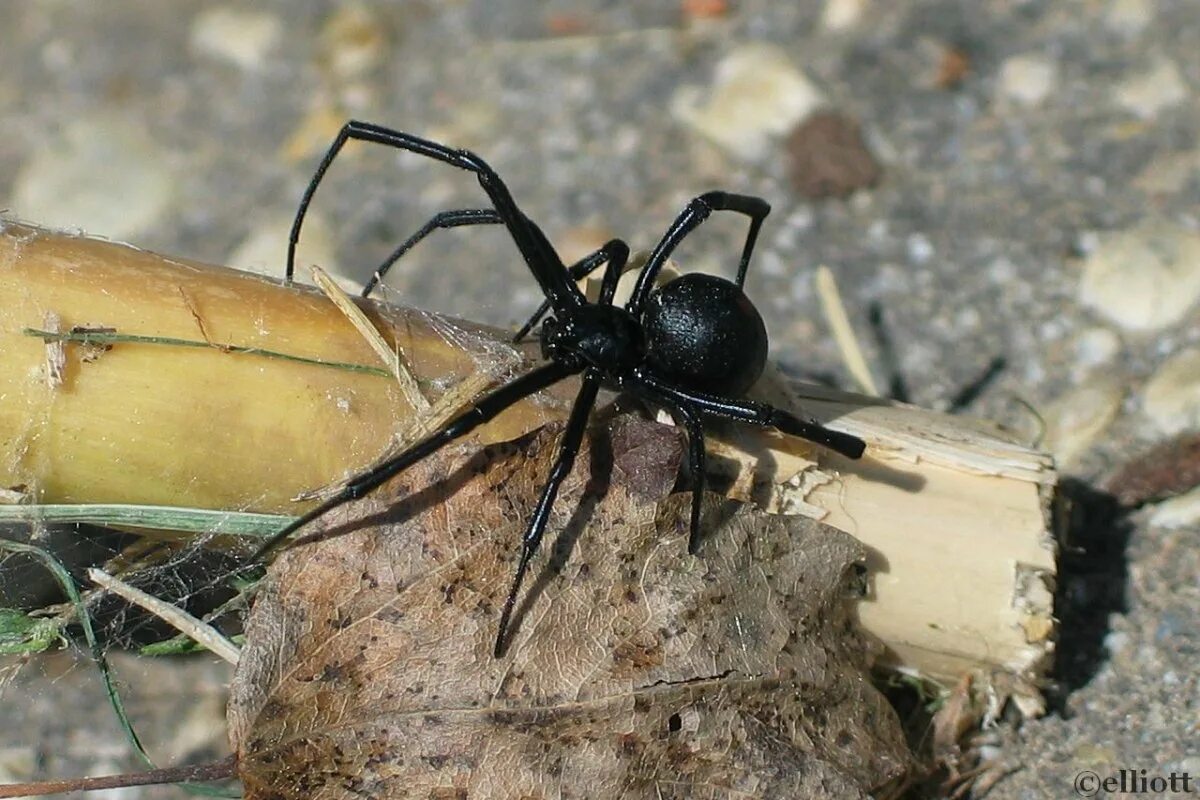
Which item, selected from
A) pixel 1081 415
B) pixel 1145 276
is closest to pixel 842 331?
pixel 1081 415

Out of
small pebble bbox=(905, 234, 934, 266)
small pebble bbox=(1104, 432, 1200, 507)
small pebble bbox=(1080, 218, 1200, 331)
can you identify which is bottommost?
small pebble bbox=(1104, 432, 1200, 507)

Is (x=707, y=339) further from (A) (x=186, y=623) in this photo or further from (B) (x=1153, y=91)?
(B) (x=1153, y=91)

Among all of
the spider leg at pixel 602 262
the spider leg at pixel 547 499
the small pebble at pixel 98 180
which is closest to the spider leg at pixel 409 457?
the spider leg at pixel 547 499

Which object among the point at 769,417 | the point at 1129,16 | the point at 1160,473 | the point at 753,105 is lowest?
the point at 769,417

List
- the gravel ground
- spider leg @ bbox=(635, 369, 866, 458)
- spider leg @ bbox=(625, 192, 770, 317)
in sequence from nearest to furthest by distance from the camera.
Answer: spider leg @ bbox=(635, 369, 866, 458) → spider leg @ bbox=(625, 192, 770, 317) → the gravel ground

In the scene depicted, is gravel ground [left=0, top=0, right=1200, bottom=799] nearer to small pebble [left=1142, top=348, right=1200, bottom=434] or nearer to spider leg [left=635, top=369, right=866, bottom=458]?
small pebble [left=1142, top=348, right=1200, bottom=434]

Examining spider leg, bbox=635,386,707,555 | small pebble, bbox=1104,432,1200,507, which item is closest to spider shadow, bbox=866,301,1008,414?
small pebble, bbox=1104,432,1200,507

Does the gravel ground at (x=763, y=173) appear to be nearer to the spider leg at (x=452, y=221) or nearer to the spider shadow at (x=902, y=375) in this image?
the spider shadow at (x=902, y=375)
